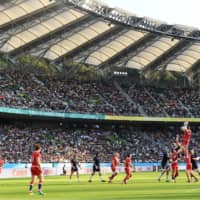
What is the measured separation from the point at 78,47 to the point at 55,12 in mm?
5599

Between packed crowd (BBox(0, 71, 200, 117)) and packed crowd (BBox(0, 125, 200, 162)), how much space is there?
3.19 m

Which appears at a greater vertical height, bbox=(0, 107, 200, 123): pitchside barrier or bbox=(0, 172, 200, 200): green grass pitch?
bbox=(0, 107, 200, 123): pitchside barrier

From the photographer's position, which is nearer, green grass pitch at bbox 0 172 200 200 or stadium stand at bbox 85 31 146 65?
green grass pitch at bbox 0 172 200 200

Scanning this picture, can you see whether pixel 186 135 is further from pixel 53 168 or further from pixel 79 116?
pixel 79 116

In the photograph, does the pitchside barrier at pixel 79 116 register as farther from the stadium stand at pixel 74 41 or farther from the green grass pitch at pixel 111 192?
the green grass pitch at pixel 111 192

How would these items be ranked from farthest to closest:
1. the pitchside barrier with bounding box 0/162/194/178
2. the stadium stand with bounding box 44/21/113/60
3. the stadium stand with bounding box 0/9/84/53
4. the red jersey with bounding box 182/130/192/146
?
1. the stadium stand with bounding box 44/21/113/60
2. the stadium stand with bounding box 0/9/84/53
3. the pitchside barrier with bounding box 0/162/194/178
4. the red jersey with bounding box 182/130/192/146

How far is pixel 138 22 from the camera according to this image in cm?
7931

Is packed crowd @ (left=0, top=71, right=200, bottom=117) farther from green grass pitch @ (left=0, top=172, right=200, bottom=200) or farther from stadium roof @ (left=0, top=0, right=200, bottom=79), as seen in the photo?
green grass pitch @ (left=0, top=172, right=200, bottom=200)

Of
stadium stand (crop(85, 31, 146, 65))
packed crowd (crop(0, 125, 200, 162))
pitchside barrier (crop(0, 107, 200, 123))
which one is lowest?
packed crowd (crop(0, 125, 200, 162))

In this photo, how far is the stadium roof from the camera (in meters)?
71.8

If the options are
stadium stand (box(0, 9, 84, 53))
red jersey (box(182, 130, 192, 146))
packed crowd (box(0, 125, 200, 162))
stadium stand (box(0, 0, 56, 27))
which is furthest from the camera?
stadium stand (box(0, 9, 84, 53))

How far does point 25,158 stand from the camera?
6456 centimetres

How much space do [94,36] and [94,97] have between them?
985 centimetres

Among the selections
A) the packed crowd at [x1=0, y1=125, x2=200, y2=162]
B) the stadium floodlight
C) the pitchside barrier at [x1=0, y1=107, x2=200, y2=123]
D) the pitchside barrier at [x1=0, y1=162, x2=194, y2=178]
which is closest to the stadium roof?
the stadium floodlight
